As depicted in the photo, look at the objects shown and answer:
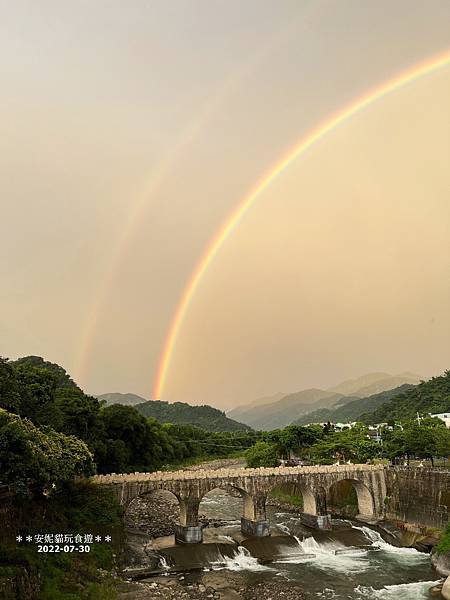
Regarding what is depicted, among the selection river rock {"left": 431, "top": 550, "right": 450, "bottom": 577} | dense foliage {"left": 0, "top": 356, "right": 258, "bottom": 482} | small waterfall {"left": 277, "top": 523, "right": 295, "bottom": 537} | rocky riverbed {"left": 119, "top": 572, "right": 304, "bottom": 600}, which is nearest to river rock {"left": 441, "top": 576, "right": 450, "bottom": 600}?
river rock {"left": 431, "top": 550, "right": 450, "bottom": 577}

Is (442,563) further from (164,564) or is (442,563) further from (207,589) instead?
(164,564)

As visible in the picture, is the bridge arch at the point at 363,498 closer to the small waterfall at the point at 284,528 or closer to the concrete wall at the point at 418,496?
the concrete wall at the point at 418,496

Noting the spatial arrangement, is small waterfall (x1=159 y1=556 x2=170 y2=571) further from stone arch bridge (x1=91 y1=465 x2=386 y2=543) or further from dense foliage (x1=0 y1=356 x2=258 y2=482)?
dense foliage (x1=0 y1=356 x2=258 y2=482)

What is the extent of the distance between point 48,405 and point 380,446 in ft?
139

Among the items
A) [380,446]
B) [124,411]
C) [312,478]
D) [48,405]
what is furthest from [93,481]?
[380,446]

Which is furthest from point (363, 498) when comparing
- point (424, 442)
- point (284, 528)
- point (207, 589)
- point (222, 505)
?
point (207, 589)

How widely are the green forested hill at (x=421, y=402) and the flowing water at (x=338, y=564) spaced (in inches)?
3407

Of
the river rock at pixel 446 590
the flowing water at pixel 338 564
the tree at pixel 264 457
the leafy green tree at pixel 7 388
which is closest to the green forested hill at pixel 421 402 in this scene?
the tree at pixel 264 457

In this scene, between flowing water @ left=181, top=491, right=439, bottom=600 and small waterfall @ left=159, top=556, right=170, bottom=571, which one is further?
small waterfall @ left=159, top=556, right=170, bottom=571

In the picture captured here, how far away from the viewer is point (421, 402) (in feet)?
464

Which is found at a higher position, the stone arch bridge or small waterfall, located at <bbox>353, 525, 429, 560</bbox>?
the stone arch bridge

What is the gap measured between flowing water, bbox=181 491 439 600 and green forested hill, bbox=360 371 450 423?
284 ft

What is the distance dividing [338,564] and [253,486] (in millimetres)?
11382

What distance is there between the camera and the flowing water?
32.1m
